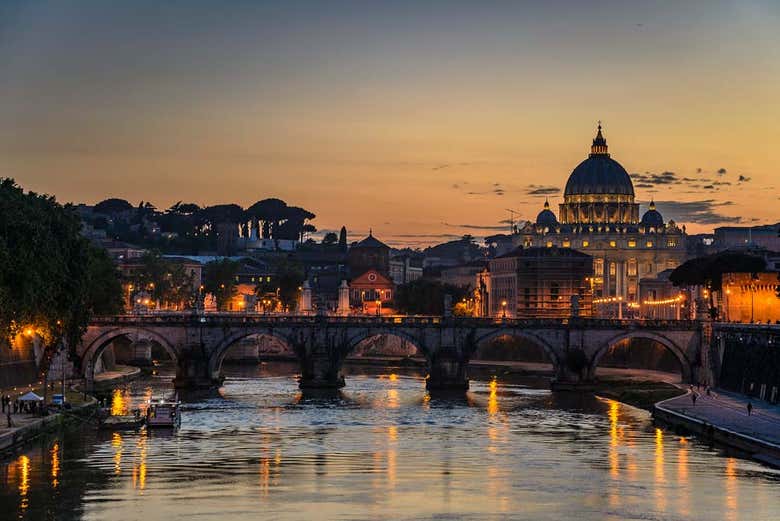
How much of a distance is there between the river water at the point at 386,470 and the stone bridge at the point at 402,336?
20.6m

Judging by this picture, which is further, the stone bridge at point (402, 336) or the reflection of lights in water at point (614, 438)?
the stone bridge at point (402, 336)

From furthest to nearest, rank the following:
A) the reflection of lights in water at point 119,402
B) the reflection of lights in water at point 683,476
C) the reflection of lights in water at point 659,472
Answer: the reflection of lights in water at point 119,402
the reflection of lights in water at point 659,472
the reflection of lights in water at point 683,476

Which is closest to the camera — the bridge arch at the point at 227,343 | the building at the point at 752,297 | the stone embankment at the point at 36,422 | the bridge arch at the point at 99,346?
the stone embankment at the point at 36,422

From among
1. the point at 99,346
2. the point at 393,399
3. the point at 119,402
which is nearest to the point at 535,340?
the point at 393,399

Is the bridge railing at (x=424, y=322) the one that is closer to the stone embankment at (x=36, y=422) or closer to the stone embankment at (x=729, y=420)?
the stone embankment at (x=36, y=422)

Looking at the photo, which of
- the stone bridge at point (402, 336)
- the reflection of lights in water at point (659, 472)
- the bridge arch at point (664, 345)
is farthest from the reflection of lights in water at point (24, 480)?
the bridge arch at point (664, 345)

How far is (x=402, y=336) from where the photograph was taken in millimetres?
137125

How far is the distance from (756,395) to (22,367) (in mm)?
48065

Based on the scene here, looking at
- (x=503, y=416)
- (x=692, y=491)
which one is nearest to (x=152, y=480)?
(x=692, y=491)

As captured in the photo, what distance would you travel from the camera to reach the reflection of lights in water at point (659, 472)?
71.0 m

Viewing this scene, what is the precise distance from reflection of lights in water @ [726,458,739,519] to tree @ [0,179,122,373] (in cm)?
3909

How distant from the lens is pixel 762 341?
113812 mm

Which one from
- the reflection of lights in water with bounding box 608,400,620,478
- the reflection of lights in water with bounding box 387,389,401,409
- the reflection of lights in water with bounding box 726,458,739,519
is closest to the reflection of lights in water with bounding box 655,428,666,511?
the reflection of lights in water with bounding box 608,400,620,478

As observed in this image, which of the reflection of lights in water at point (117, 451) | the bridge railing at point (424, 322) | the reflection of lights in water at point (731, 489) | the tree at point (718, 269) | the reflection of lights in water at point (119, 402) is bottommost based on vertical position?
the reflection of lights in water at point (731, 489)
